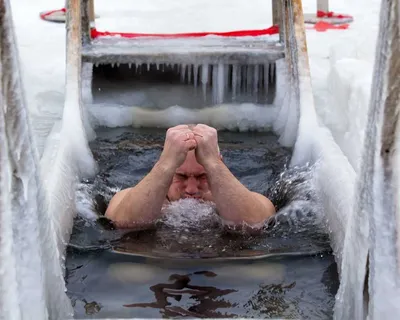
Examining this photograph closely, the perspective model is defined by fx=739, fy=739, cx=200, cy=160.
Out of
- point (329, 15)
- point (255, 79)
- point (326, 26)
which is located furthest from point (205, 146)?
point (329, 15)

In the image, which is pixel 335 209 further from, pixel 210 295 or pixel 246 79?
pixel 246 79

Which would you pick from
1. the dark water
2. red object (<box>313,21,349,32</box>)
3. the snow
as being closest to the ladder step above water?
the snow

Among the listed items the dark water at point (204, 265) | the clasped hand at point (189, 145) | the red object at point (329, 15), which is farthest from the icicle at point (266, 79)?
the red object at point (329, 15)

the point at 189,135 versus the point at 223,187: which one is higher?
the point at 189,135

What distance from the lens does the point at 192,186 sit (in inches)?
116

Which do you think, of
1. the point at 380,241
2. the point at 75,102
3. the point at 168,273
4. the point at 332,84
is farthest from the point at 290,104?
the point at 380,241

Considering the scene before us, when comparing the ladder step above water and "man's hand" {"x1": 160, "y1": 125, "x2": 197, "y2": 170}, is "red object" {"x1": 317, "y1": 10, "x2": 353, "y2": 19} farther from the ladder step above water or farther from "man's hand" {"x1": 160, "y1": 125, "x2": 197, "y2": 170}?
"man's hand" {"x1": 160, "y1": 125, "x2": 197, "y2": 170}

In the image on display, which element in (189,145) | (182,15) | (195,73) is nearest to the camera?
(189,145)

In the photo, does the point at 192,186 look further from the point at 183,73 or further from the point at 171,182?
the point at 183,73

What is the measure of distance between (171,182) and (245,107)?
1.61 m

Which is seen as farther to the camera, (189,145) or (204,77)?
(204,77)

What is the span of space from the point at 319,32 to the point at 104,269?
443 centimetres

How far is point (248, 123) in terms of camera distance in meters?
4.28

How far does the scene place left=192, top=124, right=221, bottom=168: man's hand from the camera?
274 centimetres
